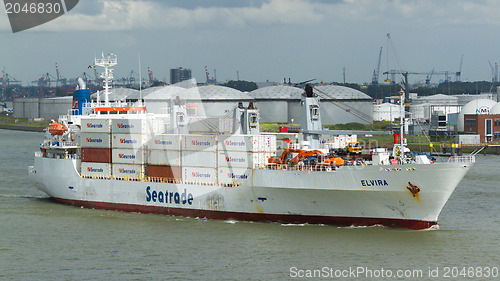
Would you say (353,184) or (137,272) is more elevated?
(353,184)

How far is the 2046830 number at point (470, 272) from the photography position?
28.6m

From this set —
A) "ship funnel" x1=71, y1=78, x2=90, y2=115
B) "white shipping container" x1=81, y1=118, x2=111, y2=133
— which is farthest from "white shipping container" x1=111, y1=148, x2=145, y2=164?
"ship funnel" x1=71, y1=78, x2=90, y2=115

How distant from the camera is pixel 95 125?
4453 centimetres

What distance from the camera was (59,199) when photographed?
47.5m

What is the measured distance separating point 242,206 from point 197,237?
416 cm

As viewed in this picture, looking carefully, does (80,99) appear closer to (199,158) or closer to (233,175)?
(199,158)

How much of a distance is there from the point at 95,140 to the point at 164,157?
5734 mm

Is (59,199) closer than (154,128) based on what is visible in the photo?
No

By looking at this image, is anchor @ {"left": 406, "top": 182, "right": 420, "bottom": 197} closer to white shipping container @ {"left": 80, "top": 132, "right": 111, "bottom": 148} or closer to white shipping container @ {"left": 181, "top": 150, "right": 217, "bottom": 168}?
white shipping container @ {"left": 181, "top": 150, "right": 217, "bottom": 168}

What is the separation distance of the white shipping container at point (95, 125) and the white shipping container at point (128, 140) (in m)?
0.87

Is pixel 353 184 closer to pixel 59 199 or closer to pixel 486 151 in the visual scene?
pixel 59 199

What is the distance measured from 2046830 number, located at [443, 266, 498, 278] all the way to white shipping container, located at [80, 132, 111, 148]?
2324 cm

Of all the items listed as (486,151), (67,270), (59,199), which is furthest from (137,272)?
(486,151)

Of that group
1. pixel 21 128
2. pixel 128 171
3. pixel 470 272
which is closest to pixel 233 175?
pixel 128 171
